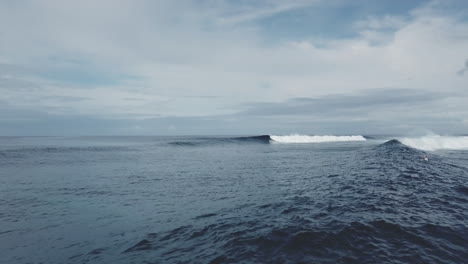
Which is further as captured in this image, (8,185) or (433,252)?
(8,185)

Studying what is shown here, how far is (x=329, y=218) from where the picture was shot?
35.8ft

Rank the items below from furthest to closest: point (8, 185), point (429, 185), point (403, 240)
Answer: point (8, 185) < point (429, 185) < point (403, 240)

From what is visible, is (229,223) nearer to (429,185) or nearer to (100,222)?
(100,222)

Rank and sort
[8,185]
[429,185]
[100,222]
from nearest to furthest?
[100,222] → [429,185] → [8,185]

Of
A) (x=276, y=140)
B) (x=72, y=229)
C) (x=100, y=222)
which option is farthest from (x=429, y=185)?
(x=276, y=140)

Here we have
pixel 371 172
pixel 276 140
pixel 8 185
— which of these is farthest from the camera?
pixel 276 140

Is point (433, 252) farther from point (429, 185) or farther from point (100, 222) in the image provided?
point (100, 222)

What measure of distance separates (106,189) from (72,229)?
7580 mm

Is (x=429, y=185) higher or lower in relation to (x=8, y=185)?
higher

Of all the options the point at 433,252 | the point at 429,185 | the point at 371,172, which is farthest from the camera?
the point at 371,172

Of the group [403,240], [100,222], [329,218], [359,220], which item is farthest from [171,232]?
[403,240]

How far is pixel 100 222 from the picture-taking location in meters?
12.1

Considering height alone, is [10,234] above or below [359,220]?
below

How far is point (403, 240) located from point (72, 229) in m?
13.2
